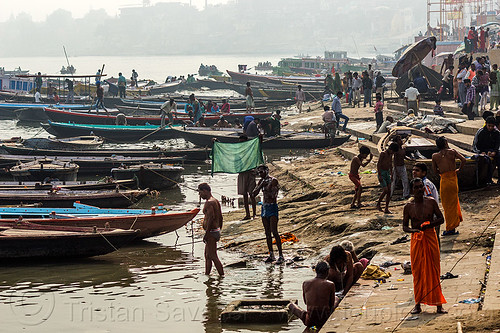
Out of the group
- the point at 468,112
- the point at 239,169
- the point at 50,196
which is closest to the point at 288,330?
the point at 239,169

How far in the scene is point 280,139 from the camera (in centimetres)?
2578

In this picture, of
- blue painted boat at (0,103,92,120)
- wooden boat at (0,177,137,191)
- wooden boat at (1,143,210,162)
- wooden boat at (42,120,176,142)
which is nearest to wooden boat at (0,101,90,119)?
blue painted boat at (0,103,92,120)

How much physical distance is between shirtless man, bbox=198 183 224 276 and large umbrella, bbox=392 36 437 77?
15522mm


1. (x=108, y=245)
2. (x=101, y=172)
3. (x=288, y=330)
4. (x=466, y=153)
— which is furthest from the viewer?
(x=101, y=172)

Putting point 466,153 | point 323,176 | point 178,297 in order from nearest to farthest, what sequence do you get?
point 178,297 → point 466,153 → point 323,176

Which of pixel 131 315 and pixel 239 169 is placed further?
pixel 239 169

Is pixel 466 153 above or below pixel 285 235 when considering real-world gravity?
above

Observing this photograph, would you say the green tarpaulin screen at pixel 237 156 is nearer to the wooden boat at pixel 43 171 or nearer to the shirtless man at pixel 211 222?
the wooden boat at pixel 43 171

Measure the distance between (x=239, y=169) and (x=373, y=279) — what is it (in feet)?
23.8

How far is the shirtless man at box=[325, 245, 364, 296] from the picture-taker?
9023 millimetres

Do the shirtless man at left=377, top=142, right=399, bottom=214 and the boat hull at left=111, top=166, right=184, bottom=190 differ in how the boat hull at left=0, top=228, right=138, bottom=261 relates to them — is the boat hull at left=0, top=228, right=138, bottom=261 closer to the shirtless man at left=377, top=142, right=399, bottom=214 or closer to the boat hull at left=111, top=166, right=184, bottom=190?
the shirtless man at left=377, top=142, right=399, bottom=214

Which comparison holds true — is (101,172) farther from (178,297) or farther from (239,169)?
(178,297)

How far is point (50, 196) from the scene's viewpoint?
16.8 metres

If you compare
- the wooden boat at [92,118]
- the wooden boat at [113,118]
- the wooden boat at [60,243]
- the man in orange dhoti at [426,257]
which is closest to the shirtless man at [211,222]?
the wooden boat at [60,243]
